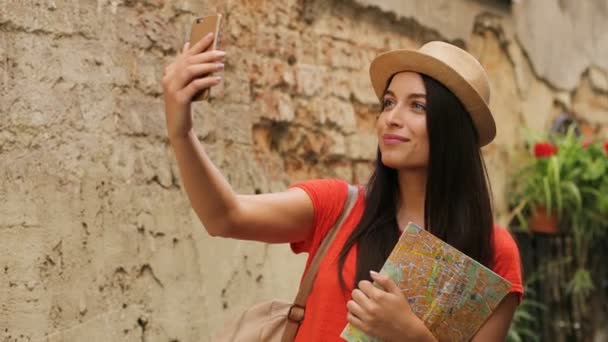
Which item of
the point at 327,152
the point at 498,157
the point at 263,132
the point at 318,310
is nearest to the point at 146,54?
the point at 263,132

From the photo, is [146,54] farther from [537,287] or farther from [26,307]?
[537,287]

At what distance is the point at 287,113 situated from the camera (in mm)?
4605

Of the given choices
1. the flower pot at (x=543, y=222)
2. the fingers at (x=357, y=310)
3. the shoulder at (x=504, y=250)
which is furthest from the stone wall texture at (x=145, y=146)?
the flower pot at (x=543, y=222)

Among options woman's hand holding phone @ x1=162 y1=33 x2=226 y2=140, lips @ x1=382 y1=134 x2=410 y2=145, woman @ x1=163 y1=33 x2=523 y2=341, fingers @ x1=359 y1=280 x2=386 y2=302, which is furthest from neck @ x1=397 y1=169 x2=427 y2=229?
woman's hand holding phone @ x1=162 y1=33 x2=226 y2=140

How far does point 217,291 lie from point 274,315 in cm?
144

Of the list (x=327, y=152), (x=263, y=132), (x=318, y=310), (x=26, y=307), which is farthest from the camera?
(x=327, y=152)

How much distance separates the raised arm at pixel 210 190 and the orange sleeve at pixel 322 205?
0.02m

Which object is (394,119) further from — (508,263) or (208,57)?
(208,57)

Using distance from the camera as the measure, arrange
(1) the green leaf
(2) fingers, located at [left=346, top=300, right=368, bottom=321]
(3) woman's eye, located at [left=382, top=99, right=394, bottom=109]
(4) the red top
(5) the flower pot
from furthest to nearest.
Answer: (5) the flower pot → (1) the green leaf → (3) woman's eye, located at [left=382, top=99, right=394, bottom=109] → (4) the red top → (2) fingers, located at [left=346, top=300, right=368, bottom=321]

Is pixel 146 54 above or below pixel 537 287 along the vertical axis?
above

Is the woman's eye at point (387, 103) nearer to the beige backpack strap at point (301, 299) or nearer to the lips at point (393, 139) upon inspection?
the lips at point (393, 139)

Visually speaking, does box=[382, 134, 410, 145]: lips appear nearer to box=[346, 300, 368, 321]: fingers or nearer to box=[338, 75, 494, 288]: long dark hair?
box=[338, 75, 494, 288]: long dark hair

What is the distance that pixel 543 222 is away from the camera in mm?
6672

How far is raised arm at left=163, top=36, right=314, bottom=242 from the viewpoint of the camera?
2.31 meters
